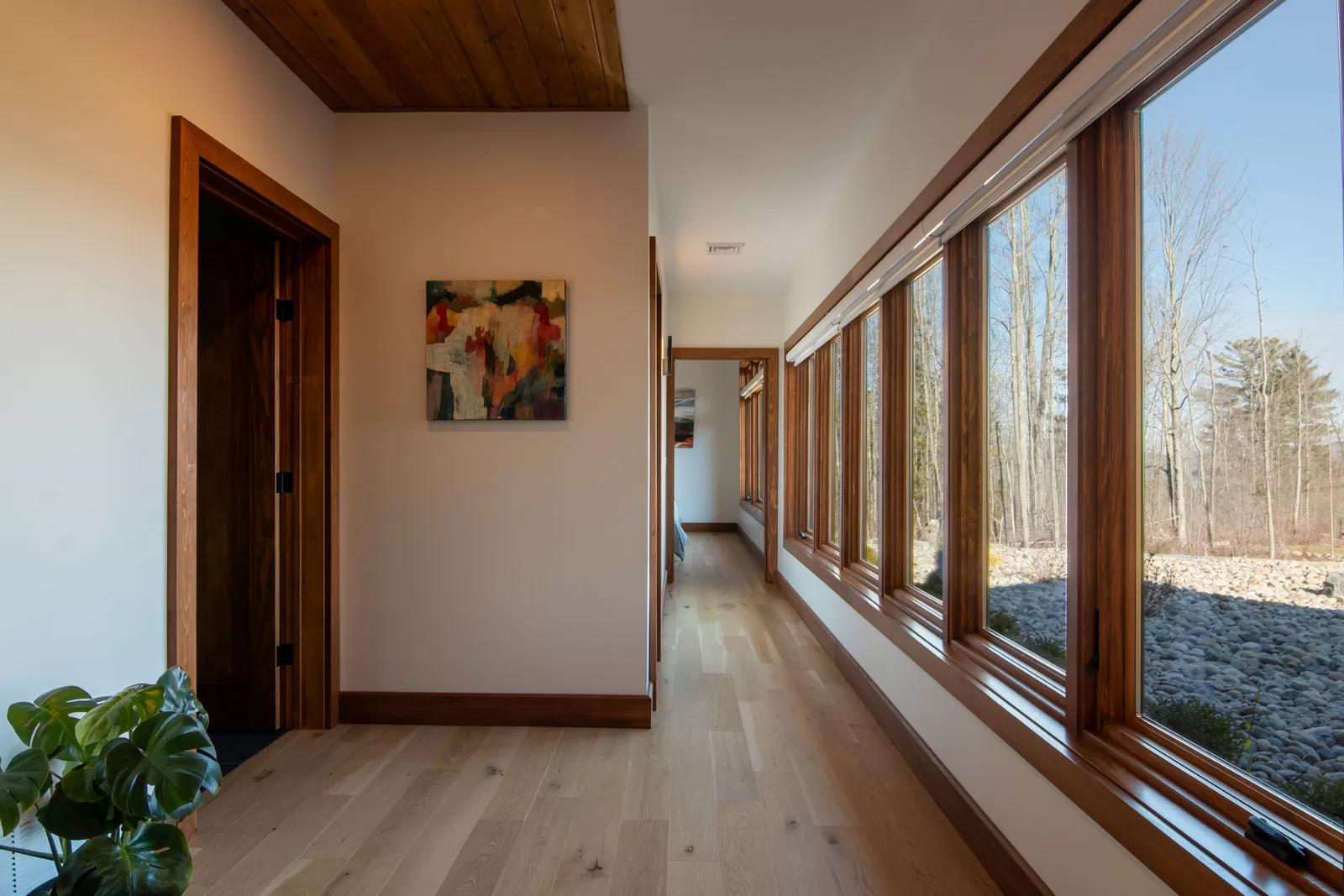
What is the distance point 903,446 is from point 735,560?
4.50m

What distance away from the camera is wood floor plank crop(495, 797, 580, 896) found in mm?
1807

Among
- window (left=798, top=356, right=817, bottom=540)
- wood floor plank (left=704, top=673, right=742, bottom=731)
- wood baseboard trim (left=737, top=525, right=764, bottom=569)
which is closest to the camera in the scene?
wood floor plank (left=704, top=673, right=742, bottom=731)

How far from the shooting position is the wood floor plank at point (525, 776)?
2.19 m

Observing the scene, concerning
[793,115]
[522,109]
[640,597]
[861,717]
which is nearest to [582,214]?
[522,109]

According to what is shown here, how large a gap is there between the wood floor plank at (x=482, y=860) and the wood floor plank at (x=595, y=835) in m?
0.17

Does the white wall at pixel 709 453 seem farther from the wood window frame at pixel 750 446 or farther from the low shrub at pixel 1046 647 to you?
the low shrub at pixel 1046 647

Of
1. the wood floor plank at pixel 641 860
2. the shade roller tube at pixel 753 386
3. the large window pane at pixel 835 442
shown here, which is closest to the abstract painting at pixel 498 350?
the wood floor plank at pixel 641 860

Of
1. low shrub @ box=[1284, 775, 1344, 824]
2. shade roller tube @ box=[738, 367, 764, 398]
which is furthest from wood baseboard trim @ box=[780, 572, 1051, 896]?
shade roller tube @ box=[738, 367, 764, 398]

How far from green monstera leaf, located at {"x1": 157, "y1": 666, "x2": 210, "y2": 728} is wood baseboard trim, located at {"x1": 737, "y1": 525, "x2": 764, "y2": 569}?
18.6 ft

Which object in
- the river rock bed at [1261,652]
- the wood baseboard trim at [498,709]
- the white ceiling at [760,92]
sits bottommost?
the wood baseboard trim at [498,709]

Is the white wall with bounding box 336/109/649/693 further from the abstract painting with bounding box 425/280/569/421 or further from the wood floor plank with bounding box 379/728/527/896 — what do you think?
the wood floor plank with bounding box 379/728/527/896

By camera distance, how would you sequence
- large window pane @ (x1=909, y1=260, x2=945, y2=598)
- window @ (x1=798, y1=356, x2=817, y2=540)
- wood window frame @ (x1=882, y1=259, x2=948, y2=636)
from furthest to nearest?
window @ (x1=798, y1=356, x2=817, y2=540) < wood window frame @ (x1=882, y1=259, x2=948, y2=636) < large window pane @ (x1=909, y1=260, x2=945, y2=598)

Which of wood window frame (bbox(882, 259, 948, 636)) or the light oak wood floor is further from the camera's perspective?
wood window frame (bbox(882, 259, 948, 636))

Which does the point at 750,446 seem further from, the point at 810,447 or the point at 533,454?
the point at 533,454
